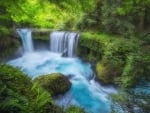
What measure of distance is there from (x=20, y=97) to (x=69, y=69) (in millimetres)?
8244

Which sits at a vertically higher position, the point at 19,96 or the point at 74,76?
the point at 19,96

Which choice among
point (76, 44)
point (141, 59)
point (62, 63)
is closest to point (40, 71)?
point (62, 63)

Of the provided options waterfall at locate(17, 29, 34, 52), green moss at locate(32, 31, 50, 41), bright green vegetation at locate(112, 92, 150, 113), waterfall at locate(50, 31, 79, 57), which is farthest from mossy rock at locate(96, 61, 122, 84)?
waterfall at locate(17, 29, 34, 52)

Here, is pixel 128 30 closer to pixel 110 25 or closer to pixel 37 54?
pixel 110 25

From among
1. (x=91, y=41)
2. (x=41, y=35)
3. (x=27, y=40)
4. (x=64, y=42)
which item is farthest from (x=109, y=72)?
(x=27, y=40)

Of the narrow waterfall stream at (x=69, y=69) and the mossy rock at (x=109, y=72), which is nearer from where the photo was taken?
the narrow waterfall stream at (x=69, y=69)

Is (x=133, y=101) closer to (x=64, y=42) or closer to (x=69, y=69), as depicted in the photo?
(x=69, y=69)

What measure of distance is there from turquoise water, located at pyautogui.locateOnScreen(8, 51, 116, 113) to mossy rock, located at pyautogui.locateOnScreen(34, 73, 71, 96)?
27cm

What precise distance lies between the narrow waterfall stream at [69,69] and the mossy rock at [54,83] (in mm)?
262

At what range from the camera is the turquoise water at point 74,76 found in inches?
354

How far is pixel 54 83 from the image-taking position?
8.96 metres

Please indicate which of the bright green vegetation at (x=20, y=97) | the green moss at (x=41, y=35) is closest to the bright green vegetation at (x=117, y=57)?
the bright green vegetation at (x=20, y=97)

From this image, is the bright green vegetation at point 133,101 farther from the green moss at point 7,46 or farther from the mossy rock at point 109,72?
the green moss at point 7,46

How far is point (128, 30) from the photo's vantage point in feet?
42.3
